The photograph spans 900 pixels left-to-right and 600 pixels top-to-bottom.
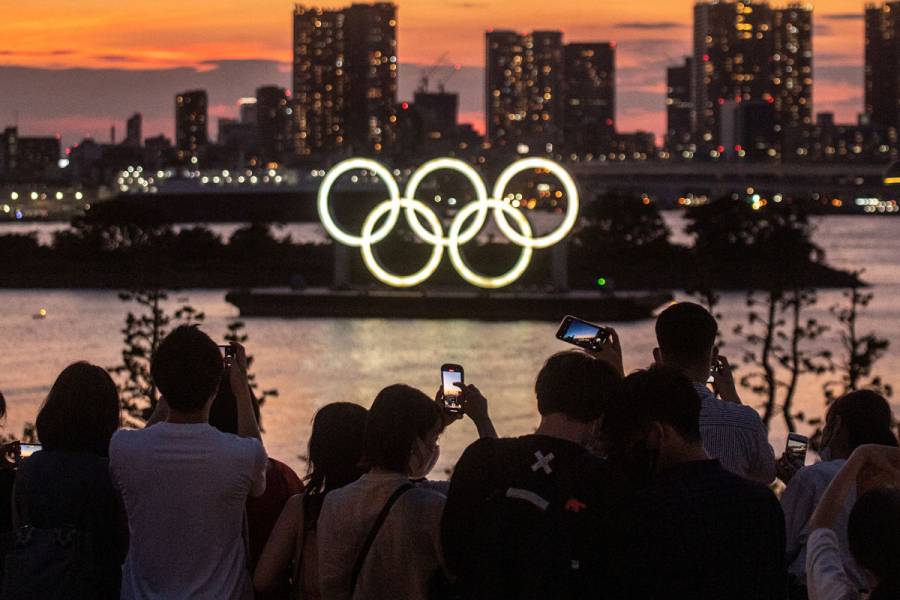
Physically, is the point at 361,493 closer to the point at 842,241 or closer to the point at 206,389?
the point at 206,389

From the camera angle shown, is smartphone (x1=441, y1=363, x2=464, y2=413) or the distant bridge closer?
smartphone (x1=441, y1=363, x2=464, y2=413)

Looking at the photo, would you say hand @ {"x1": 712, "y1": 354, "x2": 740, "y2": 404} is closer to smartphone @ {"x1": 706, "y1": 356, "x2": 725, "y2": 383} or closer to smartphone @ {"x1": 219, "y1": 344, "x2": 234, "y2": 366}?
smartphone @ {"x1": 706, "y1": 356, "x2": 725, "y2": 383}

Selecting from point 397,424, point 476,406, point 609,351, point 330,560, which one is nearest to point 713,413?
point 609,351

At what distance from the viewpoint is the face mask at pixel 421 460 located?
497 centimetres

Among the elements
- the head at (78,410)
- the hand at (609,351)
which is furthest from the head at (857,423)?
the head at (78,410)

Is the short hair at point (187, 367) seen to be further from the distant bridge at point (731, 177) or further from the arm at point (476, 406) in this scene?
the distant bridge at point (731, 177)

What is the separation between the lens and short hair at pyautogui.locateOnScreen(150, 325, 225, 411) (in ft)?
16.7

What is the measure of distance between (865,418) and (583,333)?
1056 mm

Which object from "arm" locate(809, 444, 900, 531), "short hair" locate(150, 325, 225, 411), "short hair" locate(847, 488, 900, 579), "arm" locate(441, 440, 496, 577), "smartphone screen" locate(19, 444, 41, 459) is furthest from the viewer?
"smartphone screen" locate(19, 444, 41, 459)

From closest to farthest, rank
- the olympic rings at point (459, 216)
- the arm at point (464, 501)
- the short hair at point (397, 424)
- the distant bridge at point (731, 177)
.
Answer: the arm at point (464, 501) < the short hair at point (397, 424) < the olympic rings at point (459, 216) < the distant bridge at point (731, 177)

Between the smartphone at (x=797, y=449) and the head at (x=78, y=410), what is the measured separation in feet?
7.42

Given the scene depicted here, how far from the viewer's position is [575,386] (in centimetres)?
479

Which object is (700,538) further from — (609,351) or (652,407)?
(609,351)

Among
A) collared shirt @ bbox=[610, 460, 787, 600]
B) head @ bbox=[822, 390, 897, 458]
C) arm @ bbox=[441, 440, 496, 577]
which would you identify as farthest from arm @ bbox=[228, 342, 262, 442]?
head @ bbox=[822, 390, 897, 458]
